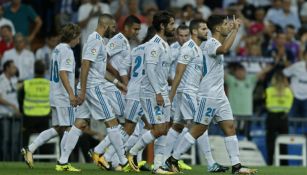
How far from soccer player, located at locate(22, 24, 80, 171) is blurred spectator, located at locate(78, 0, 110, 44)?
7.48 metres

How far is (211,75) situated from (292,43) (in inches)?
397

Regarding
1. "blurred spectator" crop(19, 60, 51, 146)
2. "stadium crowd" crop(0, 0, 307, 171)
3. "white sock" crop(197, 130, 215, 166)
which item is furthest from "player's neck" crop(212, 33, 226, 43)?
"blurred spectator" crop(19, 60, 51, 146)

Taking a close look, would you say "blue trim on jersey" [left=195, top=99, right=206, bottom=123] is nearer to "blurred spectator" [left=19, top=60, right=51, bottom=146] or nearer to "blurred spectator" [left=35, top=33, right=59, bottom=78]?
"blurred spectator" [left=19, top=60, right=51, bottom=146]

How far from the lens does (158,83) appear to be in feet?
61.6

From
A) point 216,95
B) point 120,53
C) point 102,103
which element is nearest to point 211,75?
point 216,95

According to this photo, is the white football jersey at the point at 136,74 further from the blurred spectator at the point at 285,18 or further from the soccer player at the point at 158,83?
the blurred spectator at the point at 285,18

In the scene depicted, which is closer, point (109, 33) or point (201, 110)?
point (201, 110)

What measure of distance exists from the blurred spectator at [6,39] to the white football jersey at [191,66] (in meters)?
7.84

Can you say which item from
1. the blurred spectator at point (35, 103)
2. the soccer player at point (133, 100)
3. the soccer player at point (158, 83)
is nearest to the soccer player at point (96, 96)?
the soccer player at point (158, 83)

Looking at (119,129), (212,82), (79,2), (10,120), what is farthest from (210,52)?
(79,2)

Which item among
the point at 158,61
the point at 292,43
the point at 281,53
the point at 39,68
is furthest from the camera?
the point at 292,43

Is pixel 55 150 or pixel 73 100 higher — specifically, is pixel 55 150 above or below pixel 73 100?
below

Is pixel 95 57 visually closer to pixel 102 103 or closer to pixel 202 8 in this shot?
pixel 102 103

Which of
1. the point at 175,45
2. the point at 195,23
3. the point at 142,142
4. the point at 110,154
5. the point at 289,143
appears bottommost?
the point at 289,143
